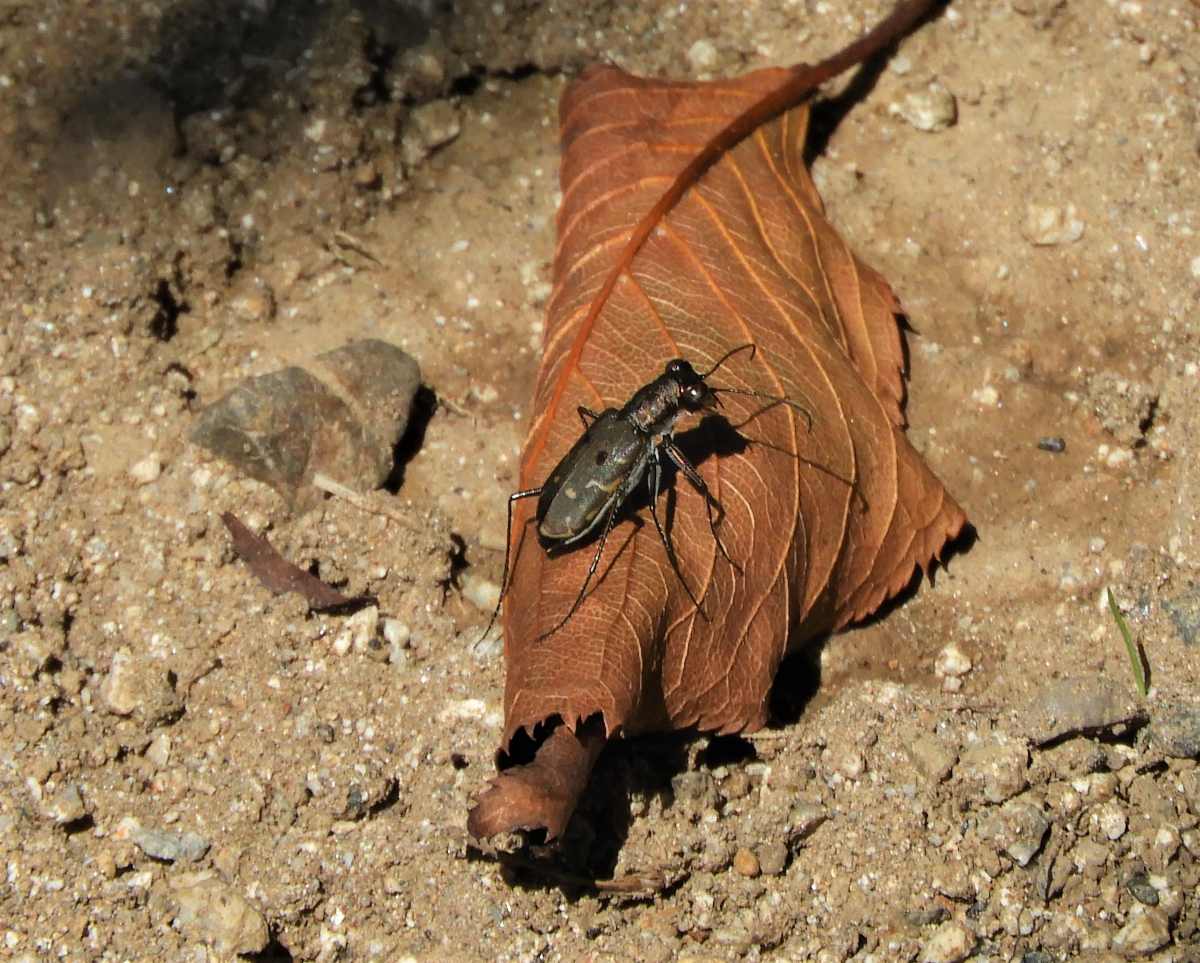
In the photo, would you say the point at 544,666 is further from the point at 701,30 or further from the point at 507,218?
the point at 701,30

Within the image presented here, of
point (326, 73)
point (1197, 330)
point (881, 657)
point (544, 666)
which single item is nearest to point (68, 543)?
point (544, 666)

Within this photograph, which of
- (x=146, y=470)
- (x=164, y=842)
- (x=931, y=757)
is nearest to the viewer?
(x=164, y=842)

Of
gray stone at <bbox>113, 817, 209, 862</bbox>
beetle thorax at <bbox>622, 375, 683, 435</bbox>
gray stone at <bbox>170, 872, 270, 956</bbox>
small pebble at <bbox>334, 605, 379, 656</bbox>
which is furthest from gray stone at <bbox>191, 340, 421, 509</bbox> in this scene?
gray stone at <bbox>170, 872, 270, 956</bbox>

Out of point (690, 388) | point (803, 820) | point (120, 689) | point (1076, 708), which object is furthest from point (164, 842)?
point (1076, 708)

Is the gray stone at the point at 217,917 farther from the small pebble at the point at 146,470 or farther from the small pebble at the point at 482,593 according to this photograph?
the small pebble at the point at 146,470

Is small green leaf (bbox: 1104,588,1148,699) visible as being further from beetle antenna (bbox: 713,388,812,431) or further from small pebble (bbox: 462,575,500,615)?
small pebble (bbox: 462,575,500,615)

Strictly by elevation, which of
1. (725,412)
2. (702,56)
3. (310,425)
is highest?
(702,56)

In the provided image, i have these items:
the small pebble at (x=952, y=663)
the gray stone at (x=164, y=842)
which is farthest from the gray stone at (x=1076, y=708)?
the gray stone at (x=164, y=842)

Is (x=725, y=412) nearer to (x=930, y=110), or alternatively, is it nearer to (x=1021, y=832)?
(x=1021, y=832)
